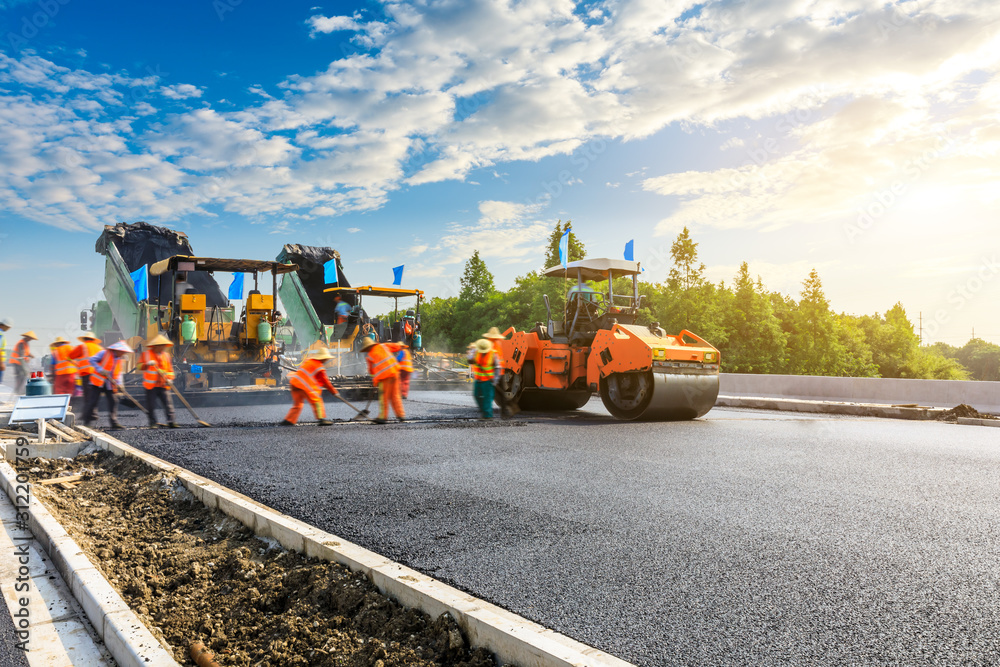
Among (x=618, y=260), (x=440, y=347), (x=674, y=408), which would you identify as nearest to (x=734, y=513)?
(x=674, y=408)

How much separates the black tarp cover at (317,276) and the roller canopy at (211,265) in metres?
2.74

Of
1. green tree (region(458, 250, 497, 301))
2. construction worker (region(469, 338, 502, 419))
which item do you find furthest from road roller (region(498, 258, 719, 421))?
green tree (region(458, 250, 497, 301))

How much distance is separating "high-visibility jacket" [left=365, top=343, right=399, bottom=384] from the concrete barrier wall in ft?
33.3

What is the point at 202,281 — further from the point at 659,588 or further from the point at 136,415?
the point at 659,588

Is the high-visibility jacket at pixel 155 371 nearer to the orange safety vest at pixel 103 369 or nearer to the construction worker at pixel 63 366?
the orange safety vest at pixel 103 369

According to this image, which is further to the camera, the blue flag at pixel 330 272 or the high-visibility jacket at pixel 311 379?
the blue flag at pixel 330 272

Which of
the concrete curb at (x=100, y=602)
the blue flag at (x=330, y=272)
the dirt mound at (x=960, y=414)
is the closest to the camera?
the concrete curb at (x=100, y=602)

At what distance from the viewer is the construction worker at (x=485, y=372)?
9.64m

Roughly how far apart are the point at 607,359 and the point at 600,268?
1.60 metres

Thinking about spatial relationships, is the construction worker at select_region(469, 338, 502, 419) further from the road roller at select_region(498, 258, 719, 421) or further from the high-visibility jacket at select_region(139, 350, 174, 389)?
the high-visibility jacket at select_region(139, 350, 174, 389)

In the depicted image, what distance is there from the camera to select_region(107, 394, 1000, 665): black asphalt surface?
253 cm

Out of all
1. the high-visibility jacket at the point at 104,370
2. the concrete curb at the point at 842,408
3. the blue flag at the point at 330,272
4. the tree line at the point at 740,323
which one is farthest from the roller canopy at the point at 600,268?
the tree line at the point at 740,323

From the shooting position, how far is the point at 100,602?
2.64 metres

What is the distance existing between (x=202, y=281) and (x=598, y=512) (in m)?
12.8
